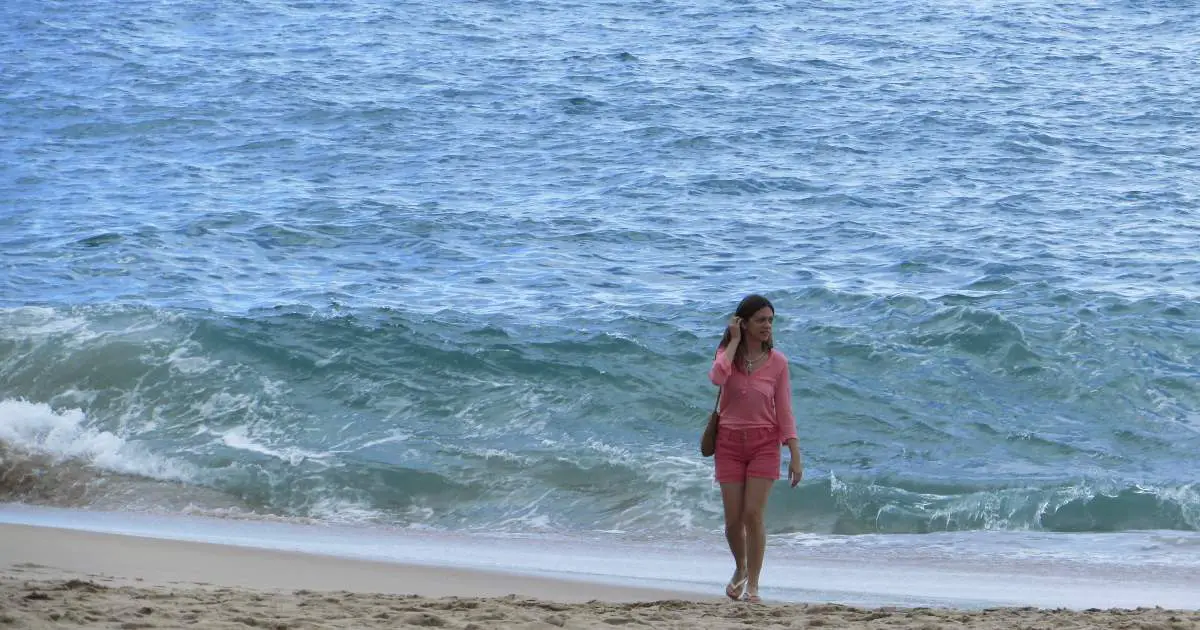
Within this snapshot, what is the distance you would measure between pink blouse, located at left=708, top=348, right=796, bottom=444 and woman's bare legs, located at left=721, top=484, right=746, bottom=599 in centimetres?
35

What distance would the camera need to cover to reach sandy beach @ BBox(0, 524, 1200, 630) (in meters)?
5.96

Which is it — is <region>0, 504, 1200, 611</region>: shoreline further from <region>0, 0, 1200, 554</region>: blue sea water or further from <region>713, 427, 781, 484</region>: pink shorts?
<region>713, 427, 781, 484</region>: pink shorts

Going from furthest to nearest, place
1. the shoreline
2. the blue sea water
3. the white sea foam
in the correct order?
1. the white sea foam
2. the blue sea water
3. the shoreline

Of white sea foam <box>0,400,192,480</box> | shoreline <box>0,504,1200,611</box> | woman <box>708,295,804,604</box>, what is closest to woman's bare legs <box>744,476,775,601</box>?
woman <box>708,295,804,604</box>

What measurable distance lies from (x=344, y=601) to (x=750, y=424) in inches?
86.1

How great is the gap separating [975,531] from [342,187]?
42.6 feet

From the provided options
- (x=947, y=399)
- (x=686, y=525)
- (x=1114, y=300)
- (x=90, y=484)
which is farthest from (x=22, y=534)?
(x=1114, y=300)

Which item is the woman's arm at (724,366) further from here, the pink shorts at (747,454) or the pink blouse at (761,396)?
the pink shorts at (747,454)

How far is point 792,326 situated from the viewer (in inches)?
568

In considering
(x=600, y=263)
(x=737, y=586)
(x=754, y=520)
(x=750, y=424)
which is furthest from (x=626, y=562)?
(x=600, y=263)

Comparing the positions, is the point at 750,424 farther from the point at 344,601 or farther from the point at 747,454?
the point at 344,601

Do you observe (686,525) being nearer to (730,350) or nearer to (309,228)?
(730,350)

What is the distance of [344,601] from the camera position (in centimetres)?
654

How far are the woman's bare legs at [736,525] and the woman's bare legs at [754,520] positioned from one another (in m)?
0.03
